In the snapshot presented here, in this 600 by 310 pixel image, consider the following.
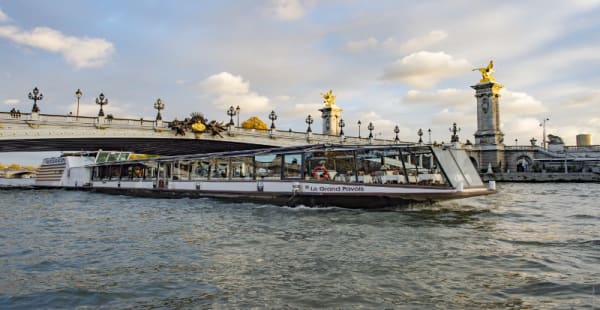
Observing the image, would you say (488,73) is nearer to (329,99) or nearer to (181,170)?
(329,99)

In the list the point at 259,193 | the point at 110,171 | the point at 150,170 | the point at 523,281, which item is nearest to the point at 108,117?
the point at 110,171

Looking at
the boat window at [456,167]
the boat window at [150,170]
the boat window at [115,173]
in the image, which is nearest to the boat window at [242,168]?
the boat window at [456,167]

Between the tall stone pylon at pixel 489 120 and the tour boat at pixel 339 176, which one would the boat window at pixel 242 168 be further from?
the tall stone pylon at pixel 489 120

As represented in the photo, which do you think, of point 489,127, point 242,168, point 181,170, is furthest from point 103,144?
point 489,127

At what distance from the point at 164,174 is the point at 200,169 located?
13.7ft

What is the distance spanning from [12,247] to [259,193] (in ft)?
34.5

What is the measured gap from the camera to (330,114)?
73.1 m

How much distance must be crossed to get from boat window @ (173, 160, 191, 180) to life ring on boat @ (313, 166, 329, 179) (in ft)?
32.4

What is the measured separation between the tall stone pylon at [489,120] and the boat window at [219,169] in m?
54.2

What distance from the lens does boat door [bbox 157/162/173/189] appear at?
25.7 m

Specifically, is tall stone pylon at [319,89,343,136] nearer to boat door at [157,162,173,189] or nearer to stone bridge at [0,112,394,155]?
stone bridge at [0,112,394,155]

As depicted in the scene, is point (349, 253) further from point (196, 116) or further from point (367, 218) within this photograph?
point (196, 116)

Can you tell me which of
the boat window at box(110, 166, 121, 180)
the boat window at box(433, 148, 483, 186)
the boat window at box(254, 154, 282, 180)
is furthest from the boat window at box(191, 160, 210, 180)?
the boat window at box(433, 148, 483, 186)

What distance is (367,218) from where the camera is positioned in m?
13.3
